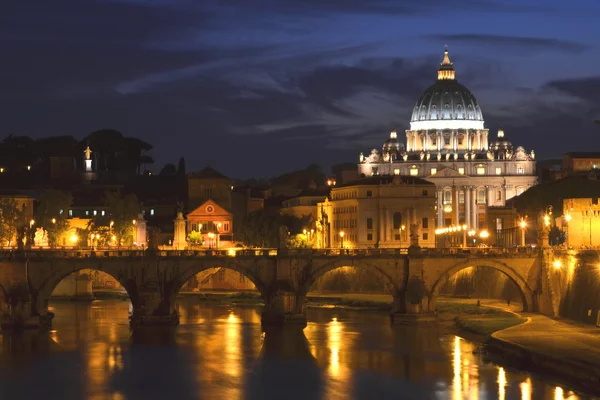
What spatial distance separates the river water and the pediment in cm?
5598

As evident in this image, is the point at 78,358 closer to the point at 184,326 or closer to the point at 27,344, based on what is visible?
the point at 27,344

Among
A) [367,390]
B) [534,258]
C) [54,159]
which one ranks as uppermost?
[54,159]

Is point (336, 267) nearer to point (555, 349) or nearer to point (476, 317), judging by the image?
point (476, 317)

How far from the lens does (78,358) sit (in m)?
78.2

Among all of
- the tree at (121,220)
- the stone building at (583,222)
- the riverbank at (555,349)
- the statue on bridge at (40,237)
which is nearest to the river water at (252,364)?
the riverbank at (555,349)

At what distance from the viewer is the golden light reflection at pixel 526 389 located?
65.2 metres

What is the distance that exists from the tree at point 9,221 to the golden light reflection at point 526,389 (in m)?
61.5

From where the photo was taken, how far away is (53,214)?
136125mm

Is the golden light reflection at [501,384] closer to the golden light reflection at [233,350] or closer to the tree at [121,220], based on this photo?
the golden light reflection at [233,350]

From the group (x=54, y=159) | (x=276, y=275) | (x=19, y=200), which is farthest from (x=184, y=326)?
(x=54, y=159)

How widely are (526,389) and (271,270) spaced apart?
29.0m

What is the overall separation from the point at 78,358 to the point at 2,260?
48.6 feet

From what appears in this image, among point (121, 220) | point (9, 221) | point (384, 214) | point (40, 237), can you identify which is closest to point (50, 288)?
point (40, 237)

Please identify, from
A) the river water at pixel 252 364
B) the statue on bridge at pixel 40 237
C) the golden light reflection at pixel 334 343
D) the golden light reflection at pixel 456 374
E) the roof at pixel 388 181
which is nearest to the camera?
the golden light reflection at pixel 456 374
